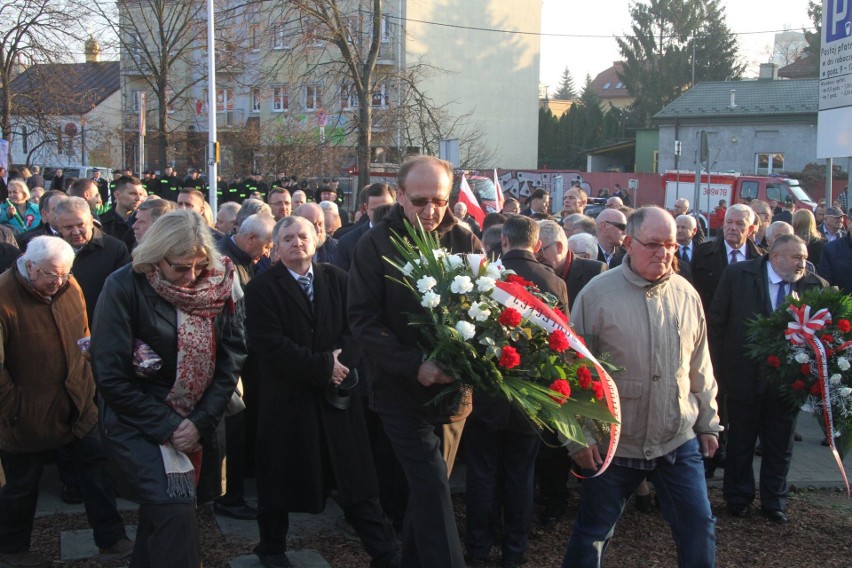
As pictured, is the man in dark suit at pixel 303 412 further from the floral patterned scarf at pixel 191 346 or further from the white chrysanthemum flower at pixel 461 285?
the white chrysanthemum flower at pixel 461 285

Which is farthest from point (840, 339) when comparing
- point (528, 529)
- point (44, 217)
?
point (44, 217)

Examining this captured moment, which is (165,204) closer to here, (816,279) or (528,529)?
(528,529)

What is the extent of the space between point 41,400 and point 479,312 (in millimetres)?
3056

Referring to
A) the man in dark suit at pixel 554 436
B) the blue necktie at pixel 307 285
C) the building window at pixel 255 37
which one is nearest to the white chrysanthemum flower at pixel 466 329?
the blue necktie at pixel 307 285

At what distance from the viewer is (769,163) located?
50469mm

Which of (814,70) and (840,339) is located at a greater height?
(814,70)

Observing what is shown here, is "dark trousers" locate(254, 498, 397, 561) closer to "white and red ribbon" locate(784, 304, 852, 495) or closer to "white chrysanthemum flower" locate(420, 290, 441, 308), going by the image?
"white chrysanthemum flower" locate(420, 290, 441, 308)

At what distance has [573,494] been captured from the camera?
7.27 meters

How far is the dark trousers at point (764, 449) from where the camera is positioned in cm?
665

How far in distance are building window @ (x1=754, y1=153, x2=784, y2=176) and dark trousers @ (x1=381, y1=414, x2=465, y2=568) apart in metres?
49.0

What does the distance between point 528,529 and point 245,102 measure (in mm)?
54521

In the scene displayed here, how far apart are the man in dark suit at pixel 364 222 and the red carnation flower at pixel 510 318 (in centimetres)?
365

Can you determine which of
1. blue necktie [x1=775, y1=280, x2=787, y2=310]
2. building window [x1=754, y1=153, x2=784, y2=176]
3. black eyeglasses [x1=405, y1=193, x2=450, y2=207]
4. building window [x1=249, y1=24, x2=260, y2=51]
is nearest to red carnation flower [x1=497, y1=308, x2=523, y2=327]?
black eyeglasses [x1=405, y1=193, x2=450, y2=207]

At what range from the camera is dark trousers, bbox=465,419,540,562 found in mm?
5680
